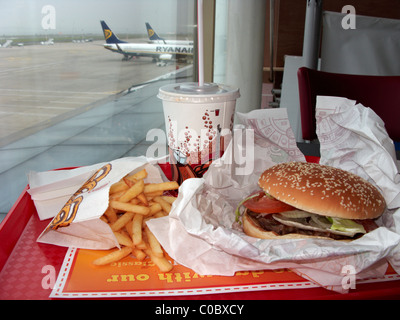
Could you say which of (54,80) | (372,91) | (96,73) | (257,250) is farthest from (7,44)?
(372,91)

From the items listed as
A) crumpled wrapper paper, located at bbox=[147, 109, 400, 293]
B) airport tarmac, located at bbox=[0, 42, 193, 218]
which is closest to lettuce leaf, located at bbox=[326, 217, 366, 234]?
crumpled wrapper paper, located at bbox=[147, 109, 400, 293]

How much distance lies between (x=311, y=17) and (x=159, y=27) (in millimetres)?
1844

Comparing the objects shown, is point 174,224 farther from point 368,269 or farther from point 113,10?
point 113,10

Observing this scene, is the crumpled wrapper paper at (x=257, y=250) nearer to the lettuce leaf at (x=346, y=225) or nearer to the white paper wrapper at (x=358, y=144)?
the lettuce leaf at (x=346, y=225)

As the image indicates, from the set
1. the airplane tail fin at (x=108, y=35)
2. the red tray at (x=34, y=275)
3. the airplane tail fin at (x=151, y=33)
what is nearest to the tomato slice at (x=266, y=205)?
the red tray at (x=34, y=275)

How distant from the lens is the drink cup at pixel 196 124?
139 centimetres

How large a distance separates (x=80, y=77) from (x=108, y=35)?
1.51 feet

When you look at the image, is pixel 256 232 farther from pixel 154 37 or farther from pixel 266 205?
pixel 154 37

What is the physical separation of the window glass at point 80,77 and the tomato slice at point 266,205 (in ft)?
5.65

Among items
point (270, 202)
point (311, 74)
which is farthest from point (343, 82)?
point (270, 202)

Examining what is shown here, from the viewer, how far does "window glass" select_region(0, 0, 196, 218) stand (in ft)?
8.40

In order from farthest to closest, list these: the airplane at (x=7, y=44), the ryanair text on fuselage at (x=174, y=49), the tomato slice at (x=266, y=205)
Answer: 1. the ryanair text on fuselage at (x=174, y=49)
2. the airplane at (x=7, y=44)
3. the tomato slice at (x=266, y=205)

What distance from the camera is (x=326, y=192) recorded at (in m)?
1.21

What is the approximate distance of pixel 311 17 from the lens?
2938mm
